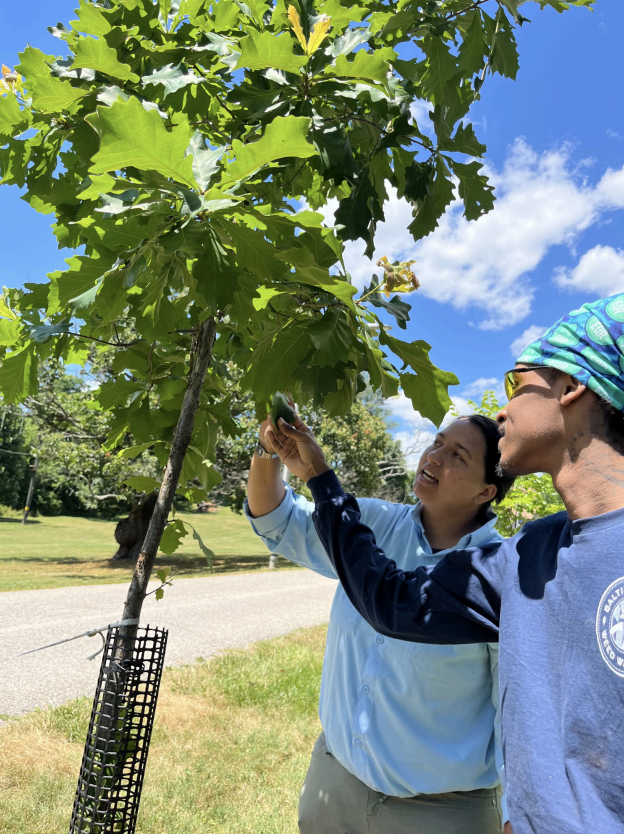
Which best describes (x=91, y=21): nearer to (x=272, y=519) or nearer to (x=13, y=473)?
(x=272, y=519)

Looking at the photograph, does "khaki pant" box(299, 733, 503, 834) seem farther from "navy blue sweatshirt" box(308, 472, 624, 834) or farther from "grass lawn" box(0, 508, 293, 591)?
"grass lawn" box(0, 508, 293, 591)

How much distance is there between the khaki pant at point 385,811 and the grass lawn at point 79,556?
5.19 metres

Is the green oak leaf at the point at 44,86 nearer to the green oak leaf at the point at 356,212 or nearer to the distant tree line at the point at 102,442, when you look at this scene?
the green oak leaf at the point at 356,212

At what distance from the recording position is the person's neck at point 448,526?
7.12 ft

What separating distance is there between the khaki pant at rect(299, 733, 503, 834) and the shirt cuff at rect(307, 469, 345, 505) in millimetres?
940

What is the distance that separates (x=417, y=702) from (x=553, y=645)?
0.88 meters

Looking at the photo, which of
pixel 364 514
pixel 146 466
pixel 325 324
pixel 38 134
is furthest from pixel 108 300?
pixel 146 466

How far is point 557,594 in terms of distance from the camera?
3.63ft

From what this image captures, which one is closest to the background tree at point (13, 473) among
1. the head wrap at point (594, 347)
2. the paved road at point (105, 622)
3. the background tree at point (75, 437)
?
the background tree at point (75, 437)

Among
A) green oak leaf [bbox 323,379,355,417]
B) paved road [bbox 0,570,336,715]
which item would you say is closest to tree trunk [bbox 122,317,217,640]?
green oak leaf [bbox 323,379,355,417]

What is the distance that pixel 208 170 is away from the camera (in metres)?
1.13

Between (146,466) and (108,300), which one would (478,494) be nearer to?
(108,300)

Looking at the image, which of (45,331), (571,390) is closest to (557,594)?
(571,390)

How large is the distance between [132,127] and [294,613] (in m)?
11.0
